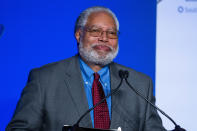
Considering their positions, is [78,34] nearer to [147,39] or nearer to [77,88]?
[77,88]

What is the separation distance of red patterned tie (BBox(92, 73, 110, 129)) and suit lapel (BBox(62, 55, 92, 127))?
0.07m

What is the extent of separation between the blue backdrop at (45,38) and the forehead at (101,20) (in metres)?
0.33

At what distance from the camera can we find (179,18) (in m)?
2.56

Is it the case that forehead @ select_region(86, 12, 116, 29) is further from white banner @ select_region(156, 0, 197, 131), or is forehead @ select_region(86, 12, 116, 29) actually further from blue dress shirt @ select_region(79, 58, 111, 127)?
white banner @ select_region(156, 0, 197, 131)

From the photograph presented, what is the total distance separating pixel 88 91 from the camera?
191cm

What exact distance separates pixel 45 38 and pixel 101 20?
553 mm

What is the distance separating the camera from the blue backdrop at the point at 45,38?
213cm

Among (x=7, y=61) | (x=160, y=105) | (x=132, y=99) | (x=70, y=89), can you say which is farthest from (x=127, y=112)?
(x=7, y=61)

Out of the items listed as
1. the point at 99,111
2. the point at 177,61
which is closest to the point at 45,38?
the point at 99,111

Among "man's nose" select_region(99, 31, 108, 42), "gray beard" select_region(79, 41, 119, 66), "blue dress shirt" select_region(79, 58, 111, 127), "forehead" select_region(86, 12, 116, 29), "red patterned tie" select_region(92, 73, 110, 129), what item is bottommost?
"red patterned tie" select_region(92, 73, 110, 129)

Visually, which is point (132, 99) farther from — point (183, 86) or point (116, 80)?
point (183, 86)

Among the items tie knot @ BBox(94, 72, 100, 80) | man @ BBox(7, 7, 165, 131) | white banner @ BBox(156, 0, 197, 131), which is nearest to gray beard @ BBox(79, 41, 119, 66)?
man @ BBox(7, 7, 165, 131)

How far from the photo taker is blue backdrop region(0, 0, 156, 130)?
2127mm

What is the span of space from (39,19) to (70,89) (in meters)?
0.77
